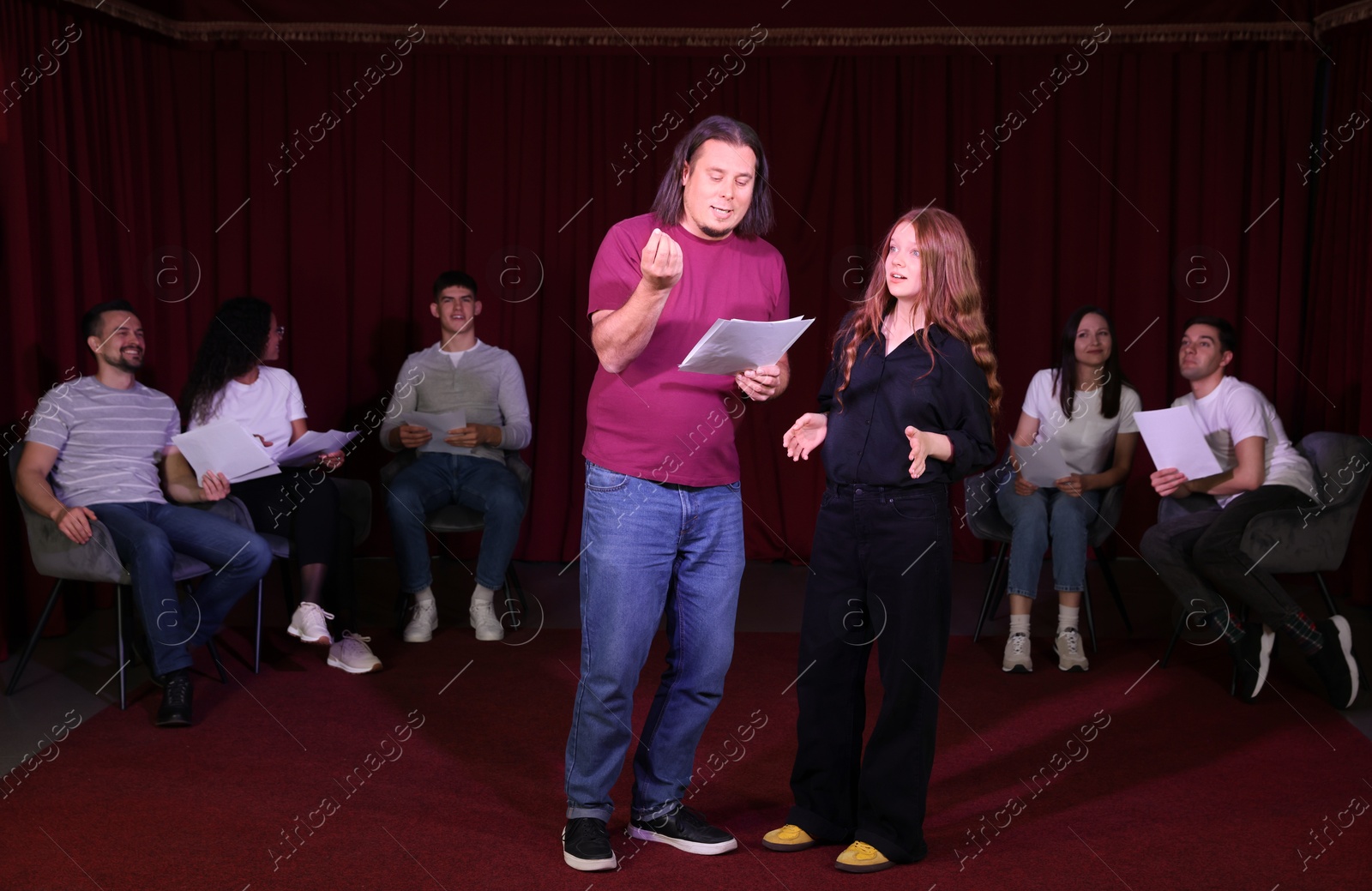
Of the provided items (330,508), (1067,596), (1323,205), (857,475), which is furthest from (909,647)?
(1323,205)

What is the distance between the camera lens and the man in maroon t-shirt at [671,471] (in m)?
2.08

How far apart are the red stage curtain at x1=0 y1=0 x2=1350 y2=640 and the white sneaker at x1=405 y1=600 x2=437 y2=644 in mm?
1496

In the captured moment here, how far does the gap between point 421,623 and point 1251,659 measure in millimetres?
2764

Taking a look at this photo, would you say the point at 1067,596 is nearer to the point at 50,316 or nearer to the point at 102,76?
the point at 50,316

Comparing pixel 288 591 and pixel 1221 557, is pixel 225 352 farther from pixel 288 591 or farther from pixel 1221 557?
pixel 1221 557

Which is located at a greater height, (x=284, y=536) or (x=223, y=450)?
(x=223, y=450)

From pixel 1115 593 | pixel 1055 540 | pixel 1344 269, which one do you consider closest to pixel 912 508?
pixel 1055 540

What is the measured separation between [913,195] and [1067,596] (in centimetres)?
242

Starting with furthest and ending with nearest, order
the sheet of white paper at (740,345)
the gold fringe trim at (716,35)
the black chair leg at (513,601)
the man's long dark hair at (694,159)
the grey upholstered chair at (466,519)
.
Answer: the gold fringe trim at (716,35) < the black chair leg at (513,601) < the grey upholstered chair at (466,519) < the man's long dark hair at (694,159) < the sheet of white paper at (740,345)

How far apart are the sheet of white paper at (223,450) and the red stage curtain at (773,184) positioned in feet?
5.98

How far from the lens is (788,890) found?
7.16 feet

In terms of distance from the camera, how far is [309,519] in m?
3.78

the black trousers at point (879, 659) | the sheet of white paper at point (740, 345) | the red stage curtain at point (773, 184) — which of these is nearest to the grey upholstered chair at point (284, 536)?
the red stage curtain at point (773, 184)

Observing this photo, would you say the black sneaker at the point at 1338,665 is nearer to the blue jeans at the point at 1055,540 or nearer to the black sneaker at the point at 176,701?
the blue jeans at the point at 1055,540
